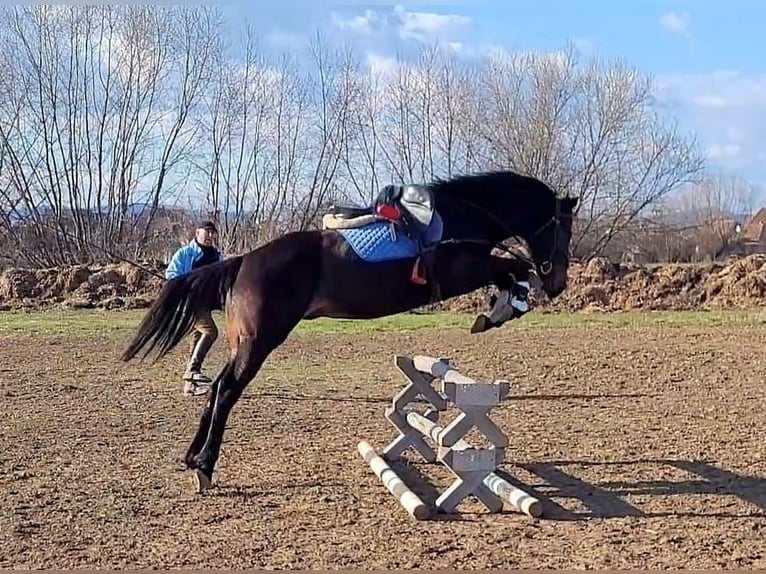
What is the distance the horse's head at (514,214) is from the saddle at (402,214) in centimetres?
16

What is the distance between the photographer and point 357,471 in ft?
22.0

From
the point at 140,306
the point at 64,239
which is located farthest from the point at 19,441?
the point at 64,239

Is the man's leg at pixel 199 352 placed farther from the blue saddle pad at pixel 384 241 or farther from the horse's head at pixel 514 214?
the horse's head at pixel 514 214

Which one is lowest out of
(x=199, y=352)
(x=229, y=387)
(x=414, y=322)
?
(x=414, y=322)

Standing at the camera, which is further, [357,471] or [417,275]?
[357,471]

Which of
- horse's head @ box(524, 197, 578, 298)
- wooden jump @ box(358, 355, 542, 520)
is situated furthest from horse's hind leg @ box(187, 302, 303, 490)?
horse's head @ box(524, 197, 578, 298)

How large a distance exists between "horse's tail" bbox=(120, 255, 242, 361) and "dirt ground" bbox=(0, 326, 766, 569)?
0.94m

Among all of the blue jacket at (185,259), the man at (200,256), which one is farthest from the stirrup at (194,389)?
the blue jacket at (185,259)

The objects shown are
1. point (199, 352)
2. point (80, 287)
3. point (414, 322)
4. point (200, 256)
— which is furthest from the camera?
point (80, 287)

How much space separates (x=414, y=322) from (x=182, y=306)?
40.6 ft

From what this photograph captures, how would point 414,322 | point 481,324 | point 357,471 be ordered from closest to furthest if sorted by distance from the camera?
point 481,324
point 357,471
point 414,322

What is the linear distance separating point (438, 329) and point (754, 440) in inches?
378

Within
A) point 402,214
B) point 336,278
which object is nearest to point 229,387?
point 336,278

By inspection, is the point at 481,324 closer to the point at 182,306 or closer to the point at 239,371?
the point at 239,371
